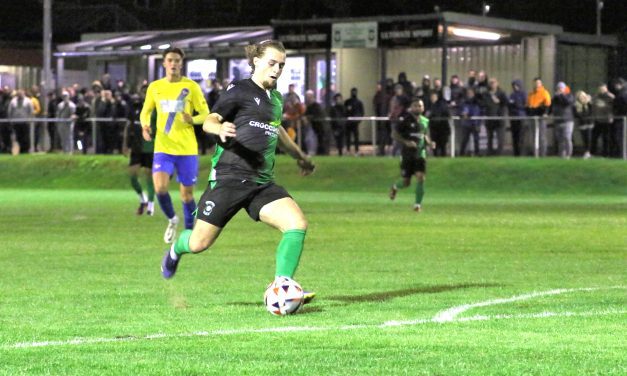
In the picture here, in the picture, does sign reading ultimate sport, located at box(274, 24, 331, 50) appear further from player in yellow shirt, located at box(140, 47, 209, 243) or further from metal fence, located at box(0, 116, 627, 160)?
player in yellow shirt, located at box(140, 47, 209, 243)

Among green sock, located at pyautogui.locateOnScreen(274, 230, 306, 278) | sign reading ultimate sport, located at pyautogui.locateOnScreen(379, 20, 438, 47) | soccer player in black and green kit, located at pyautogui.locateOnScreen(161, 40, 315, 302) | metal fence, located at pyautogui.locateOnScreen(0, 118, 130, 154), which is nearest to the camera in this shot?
green sock, located at pyautogui.locateOnScreen(274, 230, 306, 278)

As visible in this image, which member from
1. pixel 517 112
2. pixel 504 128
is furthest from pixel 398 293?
pixel 504 128

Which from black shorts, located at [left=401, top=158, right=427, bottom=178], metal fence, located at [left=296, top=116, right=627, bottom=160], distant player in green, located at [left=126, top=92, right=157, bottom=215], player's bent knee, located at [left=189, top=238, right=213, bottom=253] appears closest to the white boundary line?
player's bent knee, located at [left=189, top=238, right=213, bottom=253]

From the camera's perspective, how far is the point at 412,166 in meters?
27.3

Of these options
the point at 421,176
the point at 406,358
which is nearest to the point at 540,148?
the point at 421,176

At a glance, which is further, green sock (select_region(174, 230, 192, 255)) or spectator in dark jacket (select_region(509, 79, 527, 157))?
spectator in dark jacket (select_region(509, 79, 527, 157))

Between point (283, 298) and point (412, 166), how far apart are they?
17.1 m

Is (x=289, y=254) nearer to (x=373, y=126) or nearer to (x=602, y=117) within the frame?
(x=602, y=117)

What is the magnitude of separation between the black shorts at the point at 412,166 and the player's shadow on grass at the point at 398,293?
13.8 m

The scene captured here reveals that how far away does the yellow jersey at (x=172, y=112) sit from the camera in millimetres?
18172

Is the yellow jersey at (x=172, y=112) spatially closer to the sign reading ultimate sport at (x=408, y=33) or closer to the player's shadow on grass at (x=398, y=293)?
the player's shadow on grass at (x=398, y=293)

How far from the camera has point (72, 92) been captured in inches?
1690

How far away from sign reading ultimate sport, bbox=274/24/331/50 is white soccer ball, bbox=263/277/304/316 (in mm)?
31321

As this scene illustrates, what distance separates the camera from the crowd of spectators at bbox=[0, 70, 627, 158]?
35.0 meters
